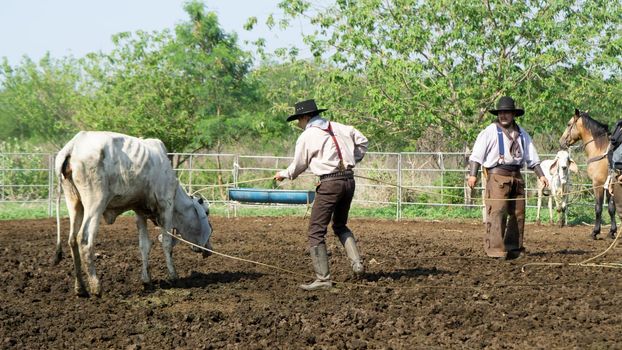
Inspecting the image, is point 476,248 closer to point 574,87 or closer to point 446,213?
point 446,213

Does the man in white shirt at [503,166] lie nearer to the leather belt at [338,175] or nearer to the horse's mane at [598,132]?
the leather belt at [338,175]

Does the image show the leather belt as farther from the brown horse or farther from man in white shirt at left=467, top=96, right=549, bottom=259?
the brown horse

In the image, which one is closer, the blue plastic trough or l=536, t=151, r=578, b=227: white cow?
l=536, t=151, r=578, b=227: white cow

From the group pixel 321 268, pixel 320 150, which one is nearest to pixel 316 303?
pixel 321 268

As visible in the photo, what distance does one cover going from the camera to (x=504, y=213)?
31.4ft

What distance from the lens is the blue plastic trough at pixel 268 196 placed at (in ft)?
60.8

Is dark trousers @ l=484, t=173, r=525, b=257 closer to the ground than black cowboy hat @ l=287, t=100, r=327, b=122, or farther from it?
closer to the ground

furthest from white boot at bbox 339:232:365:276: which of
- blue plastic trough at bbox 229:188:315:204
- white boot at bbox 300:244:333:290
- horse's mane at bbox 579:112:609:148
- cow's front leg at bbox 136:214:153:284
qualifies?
blue plastic trough at bbox 229:188:315:204

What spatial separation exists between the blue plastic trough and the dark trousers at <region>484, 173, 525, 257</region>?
29.5 feet

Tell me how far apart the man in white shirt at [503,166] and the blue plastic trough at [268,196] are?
9.07 m

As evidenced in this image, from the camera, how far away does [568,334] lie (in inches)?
232

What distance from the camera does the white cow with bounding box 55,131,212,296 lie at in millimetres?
7637

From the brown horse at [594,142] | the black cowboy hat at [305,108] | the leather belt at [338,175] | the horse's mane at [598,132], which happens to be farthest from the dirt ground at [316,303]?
the horse's mane at [598,132]

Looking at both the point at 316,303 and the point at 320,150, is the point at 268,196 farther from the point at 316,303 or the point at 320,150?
the point at 316,303
